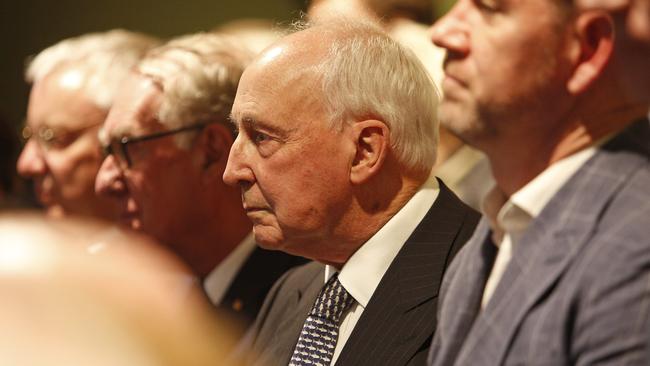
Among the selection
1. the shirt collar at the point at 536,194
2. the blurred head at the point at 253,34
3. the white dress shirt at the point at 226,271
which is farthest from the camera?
the blurred head at the point at 253,34

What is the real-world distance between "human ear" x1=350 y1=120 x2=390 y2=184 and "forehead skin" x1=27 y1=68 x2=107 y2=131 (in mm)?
1908

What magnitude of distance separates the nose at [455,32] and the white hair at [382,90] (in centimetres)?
Answer: 58

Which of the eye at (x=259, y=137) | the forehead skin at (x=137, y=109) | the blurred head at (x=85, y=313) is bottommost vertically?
the forehead skin at (x=137, y=109)

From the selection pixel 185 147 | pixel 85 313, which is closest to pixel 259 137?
pixel 185 147

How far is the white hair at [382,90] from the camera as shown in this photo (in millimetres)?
2779

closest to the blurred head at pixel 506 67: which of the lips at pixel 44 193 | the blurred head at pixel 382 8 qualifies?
the blurred head at pixel 382 8

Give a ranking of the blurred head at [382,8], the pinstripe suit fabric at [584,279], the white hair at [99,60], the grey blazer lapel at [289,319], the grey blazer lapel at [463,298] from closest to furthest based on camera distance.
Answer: the pinstripe suit fabric at [584,279]
the grey blazer lapel at [463,298]
the grey blazer lapel at [289,319]
the blurred head at [382,8]
the white hair at [99,60]

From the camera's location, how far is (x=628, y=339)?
180 cm

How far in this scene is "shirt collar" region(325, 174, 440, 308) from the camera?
2777 millimetres

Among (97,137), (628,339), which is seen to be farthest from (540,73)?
(97,137)

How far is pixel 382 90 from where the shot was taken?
2797 millimetres

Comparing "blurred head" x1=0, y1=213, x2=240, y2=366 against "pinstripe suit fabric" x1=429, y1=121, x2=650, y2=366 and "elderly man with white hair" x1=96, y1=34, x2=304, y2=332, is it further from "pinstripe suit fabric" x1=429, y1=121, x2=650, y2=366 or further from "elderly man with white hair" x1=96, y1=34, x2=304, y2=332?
"elderly man with white hair" x1=96, y1=34, x2=304, y2=332

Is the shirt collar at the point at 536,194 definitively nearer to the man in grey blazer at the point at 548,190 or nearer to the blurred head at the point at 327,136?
the man in grey blazer at the point at 548,190

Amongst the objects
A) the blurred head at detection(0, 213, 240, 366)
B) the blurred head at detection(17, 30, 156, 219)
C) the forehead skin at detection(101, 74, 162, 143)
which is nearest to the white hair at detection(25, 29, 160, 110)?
the blurred head at detection(17, 30, 156, 219)
